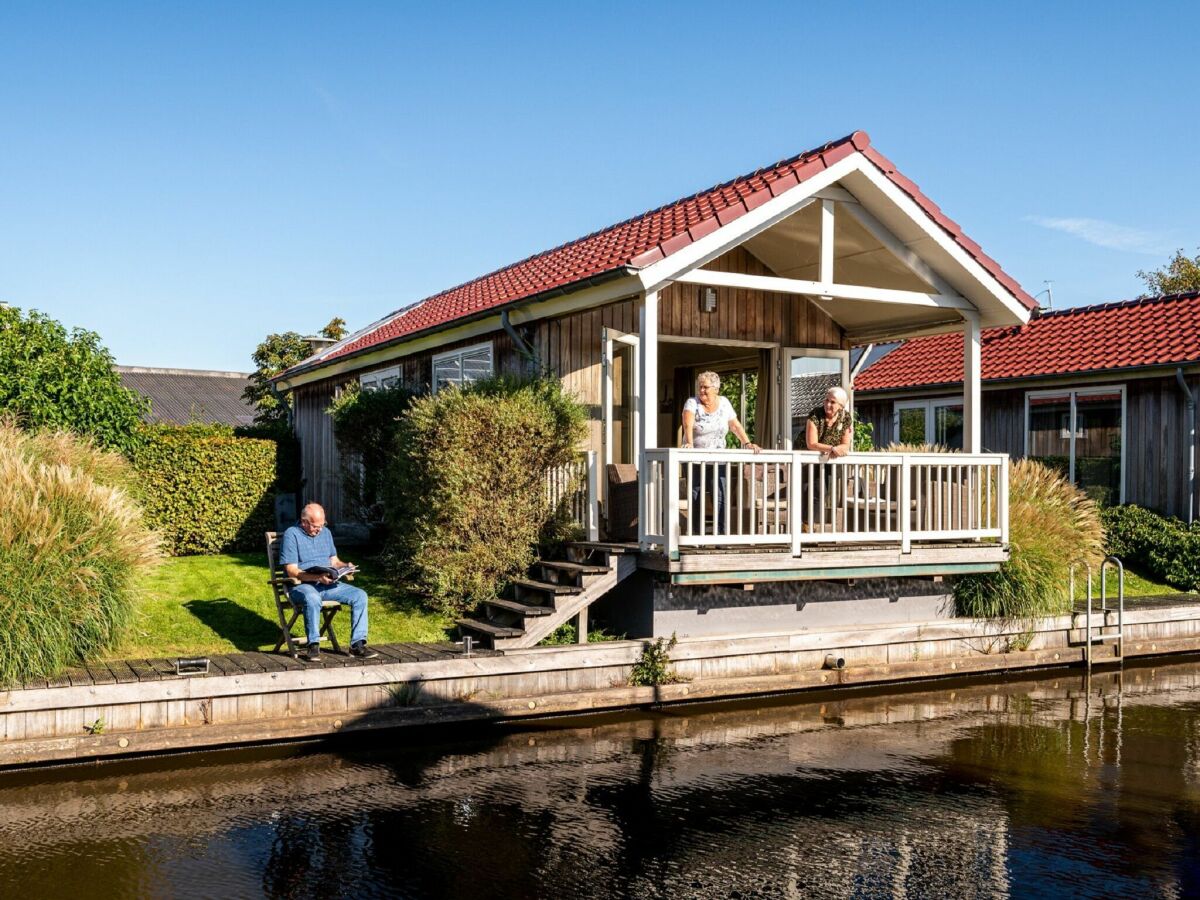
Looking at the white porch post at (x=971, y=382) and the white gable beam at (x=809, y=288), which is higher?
the white gable beam at (x=809, y=288)

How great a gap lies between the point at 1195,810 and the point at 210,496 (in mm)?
10832

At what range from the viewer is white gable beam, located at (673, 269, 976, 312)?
10.1 m

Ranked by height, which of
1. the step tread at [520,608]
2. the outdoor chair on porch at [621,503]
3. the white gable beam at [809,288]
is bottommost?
the step tread at [520,608]

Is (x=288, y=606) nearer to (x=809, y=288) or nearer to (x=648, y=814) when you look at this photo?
(x=648, y=814)

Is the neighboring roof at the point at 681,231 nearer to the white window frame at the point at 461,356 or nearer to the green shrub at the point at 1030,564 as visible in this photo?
the white window frame at the point at 461,356

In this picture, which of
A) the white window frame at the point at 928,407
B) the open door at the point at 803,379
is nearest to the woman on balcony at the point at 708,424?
the open door at the point at 803,379

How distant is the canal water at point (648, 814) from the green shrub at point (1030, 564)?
216 centimetres

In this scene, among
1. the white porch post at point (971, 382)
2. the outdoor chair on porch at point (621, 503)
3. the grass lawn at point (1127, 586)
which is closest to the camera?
the outdoor chair on porch at point (621, 503)

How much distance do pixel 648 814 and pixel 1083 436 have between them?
12970 millimetres

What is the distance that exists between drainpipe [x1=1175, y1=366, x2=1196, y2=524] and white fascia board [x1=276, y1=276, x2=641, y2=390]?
9456mm

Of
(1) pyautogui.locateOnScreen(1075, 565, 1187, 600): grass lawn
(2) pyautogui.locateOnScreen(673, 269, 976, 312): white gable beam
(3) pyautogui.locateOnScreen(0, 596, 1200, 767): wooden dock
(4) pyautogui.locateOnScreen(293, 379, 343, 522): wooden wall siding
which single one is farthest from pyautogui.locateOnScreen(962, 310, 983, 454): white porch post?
(4) pyautogui.locateOnScreen(293, 379, 343, 522): wooden wall siding

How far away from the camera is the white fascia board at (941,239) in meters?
10.6

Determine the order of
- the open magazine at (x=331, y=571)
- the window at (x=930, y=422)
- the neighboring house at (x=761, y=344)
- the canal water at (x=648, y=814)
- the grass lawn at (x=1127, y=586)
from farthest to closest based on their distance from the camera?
the window at (x=930, y=422) < the grass lawn at (x=1127, y=586) < the neighboring house at (x=761, y=344) < the open magazine at (x=331, y=571) < the canal water at (x=648, y=814)

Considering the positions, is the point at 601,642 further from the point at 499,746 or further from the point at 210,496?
the point at 210,496
